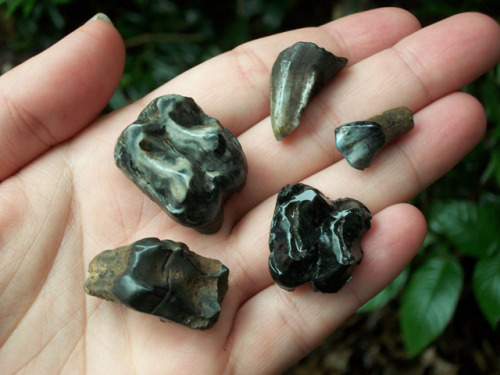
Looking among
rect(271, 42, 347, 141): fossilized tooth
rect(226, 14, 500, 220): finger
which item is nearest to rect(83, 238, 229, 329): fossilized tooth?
rect(226, 14, 500, 220): finger

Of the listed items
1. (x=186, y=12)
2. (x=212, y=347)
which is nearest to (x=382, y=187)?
(x=212, y=347)

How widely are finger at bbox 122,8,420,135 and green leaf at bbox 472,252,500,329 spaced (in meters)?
1.16

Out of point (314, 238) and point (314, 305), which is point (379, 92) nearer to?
point (314, 238)

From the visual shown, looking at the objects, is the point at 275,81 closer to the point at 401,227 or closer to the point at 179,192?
the point at 179,192

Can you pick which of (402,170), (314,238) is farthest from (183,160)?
(402,170)

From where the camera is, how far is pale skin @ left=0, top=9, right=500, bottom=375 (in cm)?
201

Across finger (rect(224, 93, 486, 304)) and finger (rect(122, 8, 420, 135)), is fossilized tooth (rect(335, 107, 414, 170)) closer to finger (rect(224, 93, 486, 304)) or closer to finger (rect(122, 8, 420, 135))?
finger (rect(224, 93, 486, 304))

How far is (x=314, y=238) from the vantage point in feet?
7.04

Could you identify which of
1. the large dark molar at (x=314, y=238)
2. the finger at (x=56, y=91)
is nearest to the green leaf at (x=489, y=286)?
the large dark molar at (x=314, y=238)

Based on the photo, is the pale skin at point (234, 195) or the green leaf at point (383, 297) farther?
the green leaf at point (383, 297)

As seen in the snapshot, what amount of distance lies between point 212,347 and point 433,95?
152cm

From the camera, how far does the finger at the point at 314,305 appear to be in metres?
2.02

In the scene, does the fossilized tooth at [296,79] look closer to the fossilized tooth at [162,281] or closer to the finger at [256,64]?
the finger at [256,64]

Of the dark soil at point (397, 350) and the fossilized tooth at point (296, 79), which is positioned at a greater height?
the fossilized tooth at point (296, 79)
